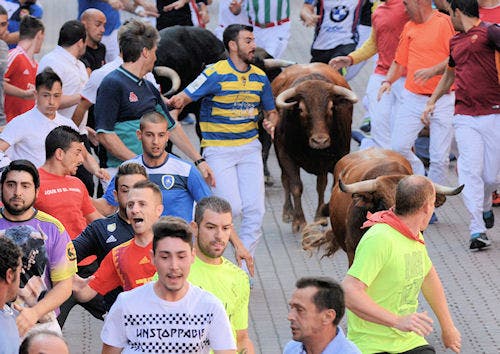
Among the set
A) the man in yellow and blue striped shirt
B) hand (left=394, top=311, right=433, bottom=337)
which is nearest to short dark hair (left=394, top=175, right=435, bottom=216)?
hand (left=394, top=311, right=433, bottom=337)

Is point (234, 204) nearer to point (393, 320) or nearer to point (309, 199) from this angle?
point (309, 199)

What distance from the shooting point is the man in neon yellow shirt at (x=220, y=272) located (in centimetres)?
761

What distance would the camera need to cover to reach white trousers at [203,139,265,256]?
11.8 meters

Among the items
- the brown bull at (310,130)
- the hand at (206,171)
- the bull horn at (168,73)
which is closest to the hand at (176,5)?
the bull horn at (168,73)

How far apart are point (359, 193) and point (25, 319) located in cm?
343

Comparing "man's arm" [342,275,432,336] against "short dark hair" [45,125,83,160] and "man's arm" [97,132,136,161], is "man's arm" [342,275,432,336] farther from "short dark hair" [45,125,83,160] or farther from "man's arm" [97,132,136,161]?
"man's arm" [97,132,136,161]

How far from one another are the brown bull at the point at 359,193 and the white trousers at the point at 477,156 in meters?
1.05

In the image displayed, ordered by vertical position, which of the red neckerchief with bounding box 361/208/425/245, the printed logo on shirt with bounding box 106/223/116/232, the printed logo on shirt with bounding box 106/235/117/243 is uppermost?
the red neckerchief with bounding box 361/208/425/245

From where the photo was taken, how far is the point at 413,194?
791 cm

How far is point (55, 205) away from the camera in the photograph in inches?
373

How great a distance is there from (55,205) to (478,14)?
4829mm

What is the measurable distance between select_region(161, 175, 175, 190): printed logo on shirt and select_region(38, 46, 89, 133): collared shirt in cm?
337

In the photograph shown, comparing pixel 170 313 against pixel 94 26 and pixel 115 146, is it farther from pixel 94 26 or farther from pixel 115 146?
pixel 94 26

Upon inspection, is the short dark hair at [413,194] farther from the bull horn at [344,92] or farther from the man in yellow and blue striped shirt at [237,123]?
the bull horn at [344,92]
